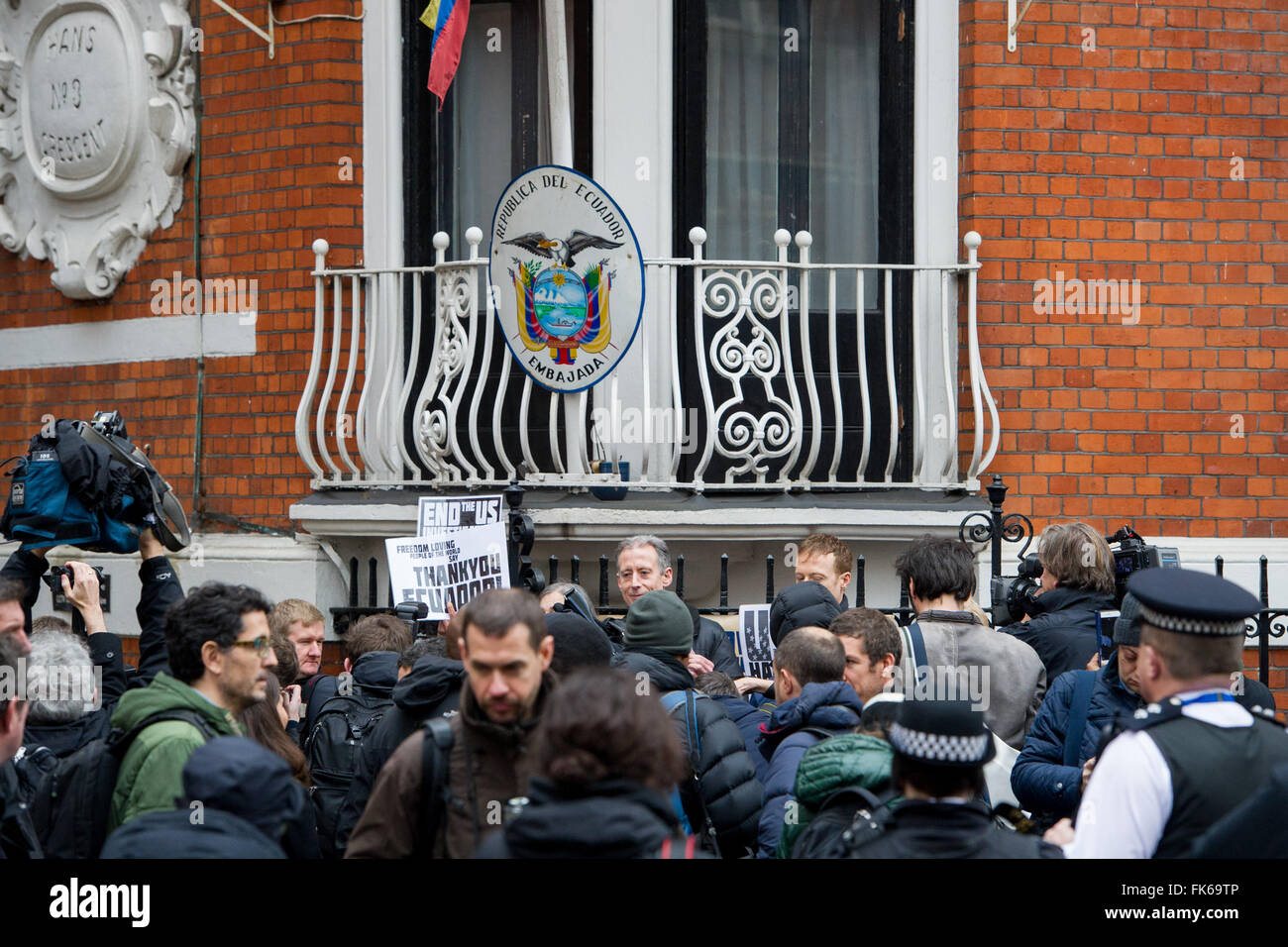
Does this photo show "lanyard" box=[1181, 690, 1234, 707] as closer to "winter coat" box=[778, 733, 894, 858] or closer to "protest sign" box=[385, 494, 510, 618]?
"winter coat" box=[778, 733, 894, 858]

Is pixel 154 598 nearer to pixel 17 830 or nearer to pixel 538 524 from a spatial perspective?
pixel 17 830

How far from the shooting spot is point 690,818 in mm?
4352

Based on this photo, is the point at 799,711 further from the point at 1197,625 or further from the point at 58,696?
the point at 58,696

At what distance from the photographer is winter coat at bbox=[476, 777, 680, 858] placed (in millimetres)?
2643

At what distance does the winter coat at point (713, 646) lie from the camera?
19.5ft

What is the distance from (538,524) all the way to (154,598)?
241cm

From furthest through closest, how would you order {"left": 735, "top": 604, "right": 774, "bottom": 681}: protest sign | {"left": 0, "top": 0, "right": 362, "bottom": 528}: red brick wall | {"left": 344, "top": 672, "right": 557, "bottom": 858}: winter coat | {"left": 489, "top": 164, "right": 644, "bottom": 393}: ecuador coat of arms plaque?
1. {"left": 0, "top": 0, "right": 362, "bottom": 528}: red brick wall
2. {"left": 489, "top": 164, "right": 644, "bottom": 393}: ecuador coat of arms plaque
3. {"left": 735, "top": 604, "right": 774, "bottom": 681}: protest sign
4. {"left": 344, "top": 672, "right": 557, "bottom": 858}: winter coat

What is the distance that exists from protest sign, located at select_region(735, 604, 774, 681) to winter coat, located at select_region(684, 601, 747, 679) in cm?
21

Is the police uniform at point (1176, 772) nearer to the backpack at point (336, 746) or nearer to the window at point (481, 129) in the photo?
the backpack at point (336, 746)

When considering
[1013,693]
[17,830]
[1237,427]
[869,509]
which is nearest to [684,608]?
[1013,693]

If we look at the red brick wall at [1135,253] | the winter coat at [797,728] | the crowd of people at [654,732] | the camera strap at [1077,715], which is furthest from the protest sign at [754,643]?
the camera strap at [1077,715]

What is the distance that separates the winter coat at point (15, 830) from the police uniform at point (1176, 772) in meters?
2.45

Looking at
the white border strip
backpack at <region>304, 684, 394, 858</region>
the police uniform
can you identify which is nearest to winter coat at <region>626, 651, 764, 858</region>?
backpack at <region>304, 684, 394, 858</region>
